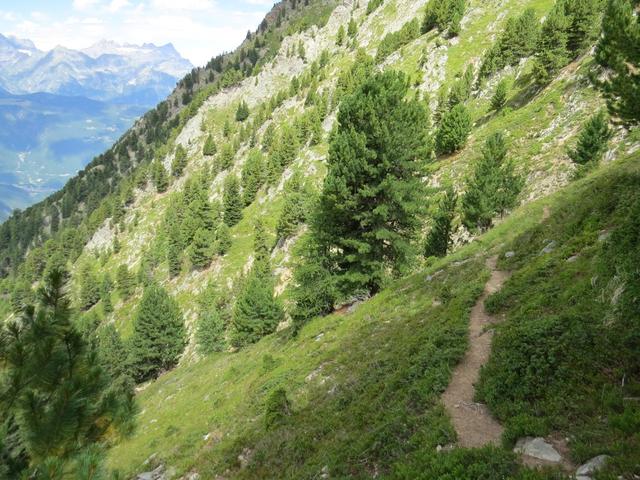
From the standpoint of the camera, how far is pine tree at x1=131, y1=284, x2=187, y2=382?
186 feet

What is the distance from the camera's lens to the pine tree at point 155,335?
2235 inches

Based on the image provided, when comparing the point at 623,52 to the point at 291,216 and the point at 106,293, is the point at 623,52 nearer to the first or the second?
the point at 291,216

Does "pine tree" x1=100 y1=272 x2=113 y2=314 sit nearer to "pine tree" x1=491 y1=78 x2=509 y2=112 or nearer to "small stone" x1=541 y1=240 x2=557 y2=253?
"pine tree" x1=491 y1=78 x2=509 y2=112

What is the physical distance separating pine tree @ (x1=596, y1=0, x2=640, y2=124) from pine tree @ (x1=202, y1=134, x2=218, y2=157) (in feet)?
488

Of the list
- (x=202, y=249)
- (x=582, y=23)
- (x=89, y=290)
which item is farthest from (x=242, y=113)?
(x=582, y=23)

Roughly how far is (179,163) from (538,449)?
526ft

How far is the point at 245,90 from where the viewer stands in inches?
7032

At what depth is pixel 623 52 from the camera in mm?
11914

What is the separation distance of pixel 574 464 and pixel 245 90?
19116 cm

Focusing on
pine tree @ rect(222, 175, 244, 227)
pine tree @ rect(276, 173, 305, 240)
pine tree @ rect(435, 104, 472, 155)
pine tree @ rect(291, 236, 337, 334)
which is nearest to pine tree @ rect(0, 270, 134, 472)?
pine tree @ rect(291, 236, 337, 334)

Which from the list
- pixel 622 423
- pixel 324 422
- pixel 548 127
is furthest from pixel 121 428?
pixel 548 127

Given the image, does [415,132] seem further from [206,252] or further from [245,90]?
[245,90]

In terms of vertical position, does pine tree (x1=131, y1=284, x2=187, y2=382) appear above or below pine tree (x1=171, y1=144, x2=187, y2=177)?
below

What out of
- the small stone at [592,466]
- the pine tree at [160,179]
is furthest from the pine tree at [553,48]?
the pine tree at [160,179]
